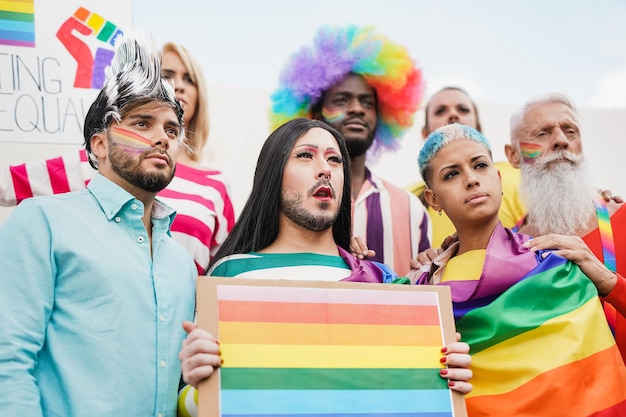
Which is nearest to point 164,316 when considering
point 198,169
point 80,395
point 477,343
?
point 80,395

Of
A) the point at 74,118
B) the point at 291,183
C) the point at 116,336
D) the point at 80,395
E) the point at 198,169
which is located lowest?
the point at 80,395

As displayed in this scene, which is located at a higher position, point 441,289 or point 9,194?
point 9,194

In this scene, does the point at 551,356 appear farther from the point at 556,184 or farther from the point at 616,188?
the point at 616,188

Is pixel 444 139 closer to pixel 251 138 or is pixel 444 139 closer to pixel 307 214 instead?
pixel 307 214

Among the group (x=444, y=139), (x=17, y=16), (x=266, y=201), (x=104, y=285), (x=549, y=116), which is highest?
(x=17, y=16)

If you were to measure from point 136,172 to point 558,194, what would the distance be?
7.42ft

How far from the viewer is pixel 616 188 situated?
22.7 feet

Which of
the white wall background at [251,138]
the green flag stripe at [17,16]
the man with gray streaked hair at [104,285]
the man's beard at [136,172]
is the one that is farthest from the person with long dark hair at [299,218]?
the white wall background at [251,138]

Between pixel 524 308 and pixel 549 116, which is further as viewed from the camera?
pixel 549 116

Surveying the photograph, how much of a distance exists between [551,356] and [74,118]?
8.60 feet

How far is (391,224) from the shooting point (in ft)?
14.5

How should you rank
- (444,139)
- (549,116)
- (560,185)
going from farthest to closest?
1. (549,116)
2. (560,185)
3. (444,139)

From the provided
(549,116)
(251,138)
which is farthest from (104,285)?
(251,138)

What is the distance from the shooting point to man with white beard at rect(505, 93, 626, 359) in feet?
12.3
